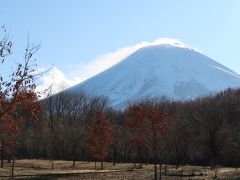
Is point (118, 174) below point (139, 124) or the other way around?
below

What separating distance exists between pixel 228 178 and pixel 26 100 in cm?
3203

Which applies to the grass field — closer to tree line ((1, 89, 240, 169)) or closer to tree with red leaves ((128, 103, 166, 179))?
tree with red leaves ((128, 103, 166, 179))

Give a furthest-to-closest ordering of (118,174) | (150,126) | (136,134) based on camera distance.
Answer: (136,134)
(118,174)
(150,126)

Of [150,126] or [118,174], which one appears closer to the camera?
[150,126]

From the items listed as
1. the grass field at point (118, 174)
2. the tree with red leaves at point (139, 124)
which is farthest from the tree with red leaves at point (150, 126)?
the grass field at point (118, 174)

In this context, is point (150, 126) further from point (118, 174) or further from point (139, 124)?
point (139, 124)

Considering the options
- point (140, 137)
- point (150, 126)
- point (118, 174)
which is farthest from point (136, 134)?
point (150, 126)

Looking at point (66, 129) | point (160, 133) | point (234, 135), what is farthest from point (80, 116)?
point (160, 133)

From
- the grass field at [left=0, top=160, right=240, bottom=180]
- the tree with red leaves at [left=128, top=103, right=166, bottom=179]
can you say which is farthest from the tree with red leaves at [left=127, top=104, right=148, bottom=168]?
the grass field at [left=0, top=160, right=240, bottom=180]

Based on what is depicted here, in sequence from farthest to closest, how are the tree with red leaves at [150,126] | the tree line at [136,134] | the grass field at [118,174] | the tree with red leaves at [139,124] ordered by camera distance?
the tree line at [136,134] < the tree with red leaves at [139,124] < the tree with red leaves at [150,126] < the grass field at [118,174]

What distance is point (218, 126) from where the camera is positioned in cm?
8300

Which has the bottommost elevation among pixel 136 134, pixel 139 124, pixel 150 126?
pixel 150 126

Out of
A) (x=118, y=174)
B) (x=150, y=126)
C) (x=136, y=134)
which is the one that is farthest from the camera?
(x=136, y=134)

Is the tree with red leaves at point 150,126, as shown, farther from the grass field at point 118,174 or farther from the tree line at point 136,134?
the grass field at point 118,174
